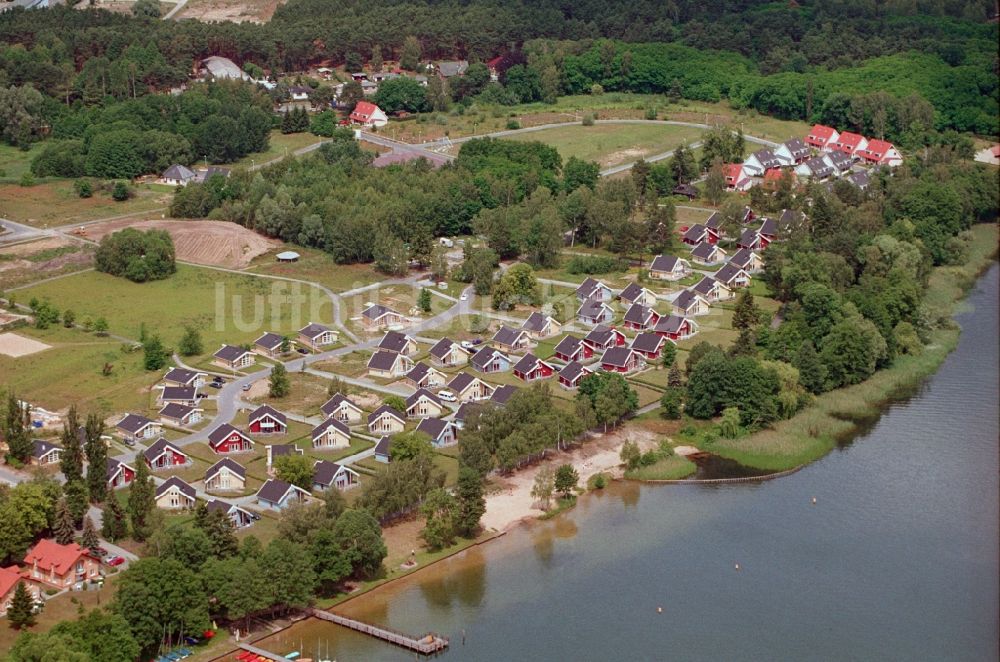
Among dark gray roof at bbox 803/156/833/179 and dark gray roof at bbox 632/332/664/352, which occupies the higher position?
dark gray roof at bbox 803/156/833/179

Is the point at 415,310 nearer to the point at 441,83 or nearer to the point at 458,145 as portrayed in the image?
the point at 458,145

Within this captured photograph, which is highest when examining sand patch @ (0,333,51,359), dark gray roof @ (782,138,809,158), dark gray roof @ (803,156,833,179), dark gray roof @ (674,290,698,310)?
dark gray roof @ (782,138,809,158)

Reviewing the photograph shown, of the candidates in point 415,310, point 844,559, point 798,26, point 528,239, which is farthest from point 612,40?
point 844,559

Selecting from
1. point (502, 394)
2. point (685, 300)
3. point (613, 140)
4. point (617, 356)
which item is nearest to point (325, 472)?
point (502, 394)

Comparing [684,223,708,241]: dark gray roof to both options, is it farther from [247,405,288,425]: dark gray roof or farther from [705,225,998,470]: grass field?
[247,405,288,425]: dark gray roof

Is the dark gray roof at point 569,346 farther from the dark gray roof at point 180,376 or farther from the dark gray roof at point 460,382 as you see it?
the dark gray roof at point 180,376

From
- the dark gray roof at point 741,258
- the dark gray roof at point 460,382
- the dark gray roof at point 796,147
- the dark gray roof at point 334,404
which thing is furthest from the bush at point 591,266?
the dark gray roof at point 796,147

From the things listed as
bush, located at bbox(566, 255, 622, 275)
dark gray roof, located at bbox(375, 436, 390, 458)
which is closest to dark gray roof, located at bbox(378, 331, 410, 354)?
dark gray roof, located at bbox(375, 436, 390, 458)
